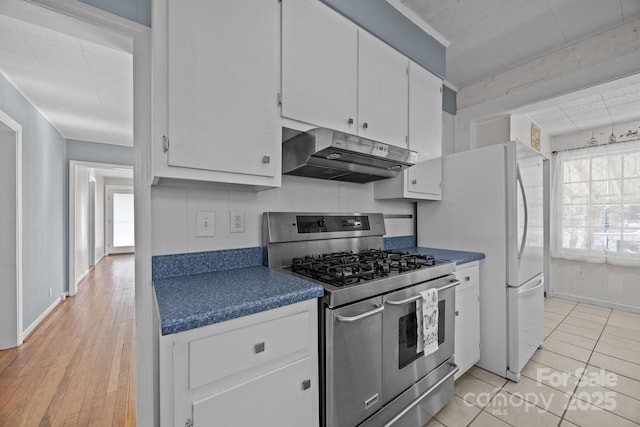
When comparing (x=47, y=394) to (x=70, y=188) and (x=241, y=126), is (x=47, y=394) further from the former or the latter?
(x=70, y=188)

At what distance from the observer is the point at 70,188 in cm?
445

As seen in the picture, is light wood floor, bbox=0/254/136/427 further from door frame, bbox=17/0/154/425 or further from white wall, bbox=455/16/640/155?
white wall, bbox=455/16/640/155

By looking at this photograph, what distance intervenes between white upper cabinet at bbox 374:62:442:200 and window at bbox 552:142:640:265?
3.09 metres

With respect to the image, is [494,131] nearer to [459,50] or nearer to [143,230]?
[459,50]

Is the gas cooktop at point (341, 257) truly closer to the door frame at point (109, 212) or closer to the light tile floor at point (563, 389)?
the light tile floor at point (563, 389)

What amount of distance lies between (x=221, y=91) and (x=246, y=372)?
3.62 feet

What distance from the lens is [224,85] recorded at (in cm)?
123

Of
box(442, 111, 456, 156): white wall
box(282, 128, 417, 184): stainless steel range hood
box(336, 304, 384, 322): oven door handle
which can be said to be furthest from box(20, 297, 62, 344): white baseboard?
box(442, 111, 456, 156): white wall

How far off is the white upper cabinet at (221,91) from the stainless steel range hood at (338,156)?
16 centimetres

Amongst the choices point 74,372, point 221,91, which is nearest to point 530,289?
point 221,91

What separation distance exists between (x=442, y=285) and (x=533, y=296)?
124 centimetres

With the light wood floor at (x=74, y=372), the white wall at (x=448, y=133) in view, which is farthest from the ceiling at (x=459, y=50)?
the light wood floor at (x=74, y=372)

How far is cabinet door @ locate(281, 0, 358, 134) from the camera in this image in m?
1.46

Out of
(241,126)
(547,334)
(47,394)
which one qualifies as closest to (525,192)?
(547,334)
